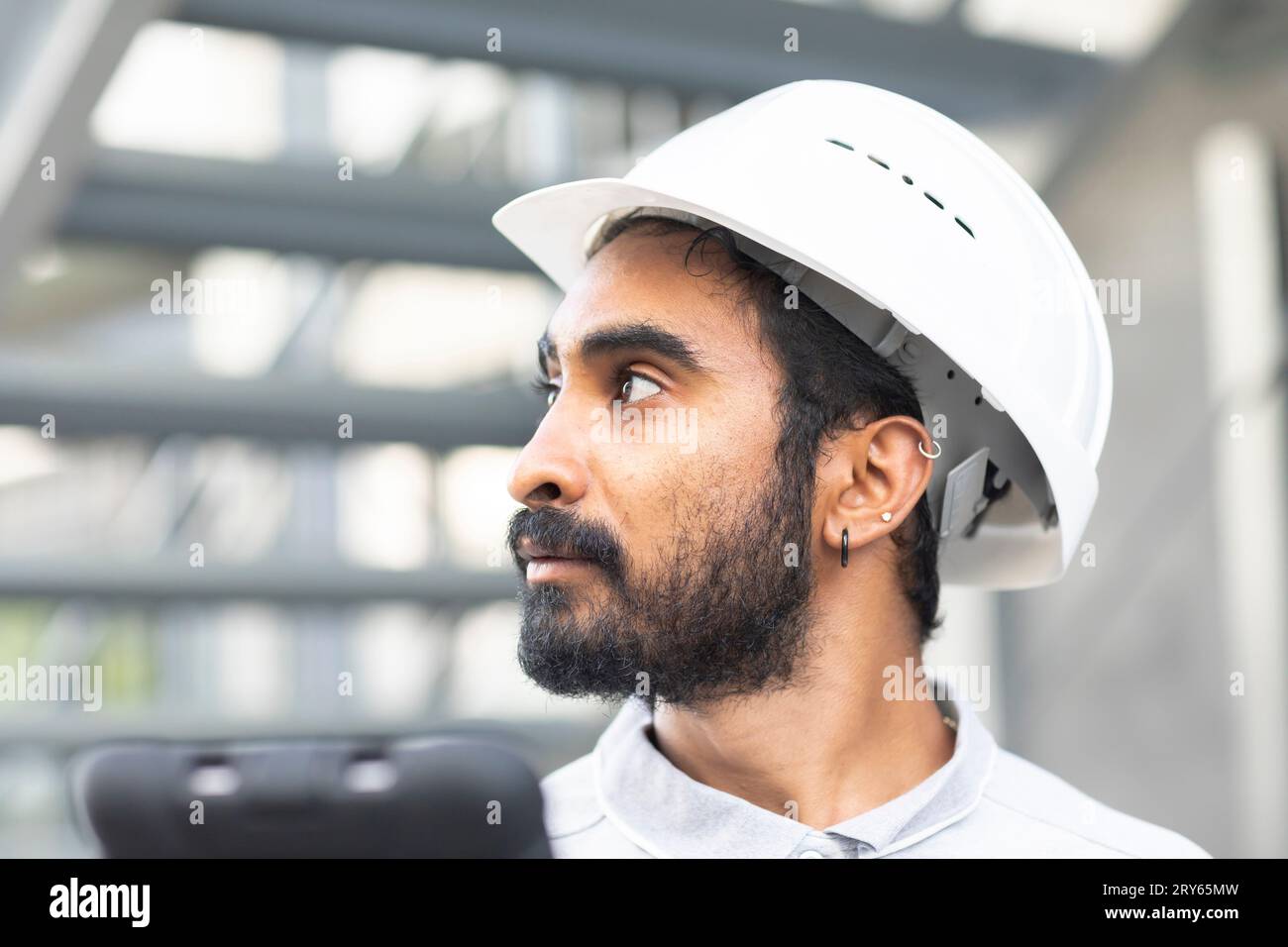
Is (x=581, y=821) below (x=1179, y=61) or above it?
below

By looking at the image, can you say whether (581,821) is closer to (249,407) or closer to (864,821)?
(864,821)

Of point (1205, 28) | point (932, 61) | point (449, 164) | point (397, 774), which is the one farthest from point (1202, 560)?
point (397, 774)

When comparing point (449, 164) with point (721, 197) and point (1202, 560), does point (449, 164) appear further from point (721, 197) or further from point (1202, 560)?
point (1202, 560)

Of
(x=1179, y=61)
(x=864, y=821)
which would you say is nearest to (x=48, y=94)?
(x=864, y=821)

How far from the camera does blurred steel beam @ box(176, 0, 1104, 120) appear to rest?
2.45 m

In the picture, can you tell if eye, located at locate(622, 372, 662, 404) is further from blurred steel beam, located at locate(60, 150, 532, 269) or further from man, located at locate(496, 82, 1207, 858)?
blurred steel beam, located at locate(60, 150, 532, 269)

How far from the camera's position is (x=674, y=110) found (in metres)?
3.13

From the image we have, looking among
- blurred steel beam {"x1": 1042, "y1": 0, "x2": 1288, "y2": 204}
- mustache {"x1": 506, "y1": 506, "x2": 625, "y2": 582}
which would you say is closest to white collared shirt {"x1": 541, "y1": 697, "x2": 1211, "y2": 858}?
mustache {"x1": 506, "y1": 506, "x2": 625, "y2": 582}

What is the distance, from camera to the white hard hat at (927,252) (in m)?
1.71

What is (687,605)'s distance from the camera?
173 cm

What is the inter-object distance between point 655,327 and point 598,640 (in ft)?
1.33

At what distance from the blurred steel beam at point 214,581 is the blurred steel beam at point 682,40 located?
102 cm

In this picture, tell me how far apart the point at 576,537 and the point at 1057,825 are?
0.74m

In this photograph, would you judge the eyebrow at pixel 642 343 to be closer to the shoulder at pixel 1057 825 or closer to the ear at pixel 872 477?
the ear at pixel 872 477
